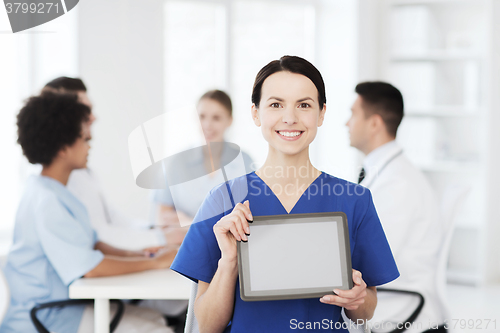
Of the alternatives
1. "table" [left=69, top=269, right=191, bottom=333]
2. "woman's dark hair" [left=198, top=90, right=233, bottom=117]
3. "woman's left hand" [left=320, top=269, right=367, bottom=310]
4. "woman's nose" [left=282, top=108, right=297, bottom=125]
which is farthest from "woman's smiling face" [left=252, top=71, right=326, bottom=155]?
"woman's dark hair" [left=198, top=90, right=233, bottom=117]

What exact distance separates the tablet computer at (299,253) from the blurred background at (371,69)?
40.2 inches

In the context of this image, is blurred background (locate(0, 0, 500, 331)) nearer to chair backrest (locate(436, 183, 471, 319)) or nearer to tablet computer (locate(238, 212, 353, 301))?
chair backrest (locate(436, 183, 471, 319))

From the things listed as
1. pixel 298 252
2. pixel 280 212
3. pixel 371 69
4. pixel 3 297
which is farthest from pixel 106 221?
pixel 371 69

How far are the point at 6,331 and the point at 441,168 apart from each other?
3.04 metres

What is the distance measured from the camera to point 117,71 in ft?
4.68

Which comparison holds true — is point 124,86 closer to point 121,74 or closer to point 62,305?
point 121,74

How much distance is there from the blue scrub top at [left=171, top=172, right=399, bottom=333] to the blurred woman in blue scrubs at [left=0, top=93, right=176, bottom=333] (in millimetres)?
645

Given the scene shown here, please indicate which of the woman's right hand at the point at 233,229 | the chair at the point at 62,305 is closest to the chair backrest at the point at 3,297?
the chair at the point at 62,305

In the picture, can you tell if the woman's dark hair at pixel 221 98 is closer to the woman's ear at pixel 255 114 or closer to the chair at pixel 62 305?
the chair at pixel 62 305

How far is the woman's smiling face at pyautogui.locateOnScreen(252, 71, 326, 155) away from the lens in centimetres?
83

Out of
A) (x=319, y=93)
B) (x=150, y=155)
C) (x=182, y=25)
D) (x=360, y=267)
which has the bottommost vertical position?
(x=360, y=267)

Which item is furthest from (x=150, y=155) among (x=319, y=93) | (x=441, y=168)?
(x=441, y=168)


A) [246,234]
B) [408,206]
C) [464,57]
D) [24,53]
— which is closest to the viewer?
[246,234]

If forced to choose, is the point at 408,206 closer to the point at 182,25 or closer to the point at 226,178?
the point at 226,178
